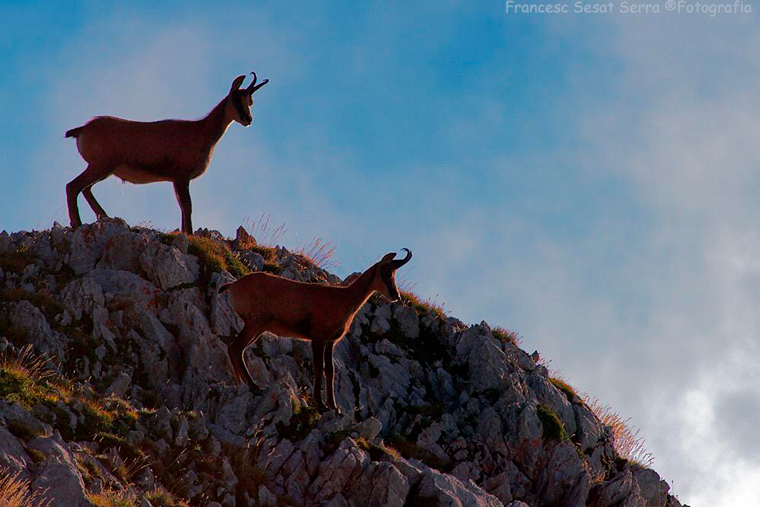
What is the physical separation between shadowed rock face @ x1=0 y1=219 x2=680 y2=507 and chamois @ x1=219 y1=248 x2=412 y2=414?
719mm

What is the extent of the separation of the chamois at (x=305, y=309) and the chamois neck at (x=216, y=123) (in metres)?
5.23

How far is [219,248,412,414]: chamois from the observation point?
16.8 metres

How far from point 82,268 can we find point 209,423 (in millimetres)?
5744

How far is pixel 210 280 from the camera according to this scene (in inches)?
783

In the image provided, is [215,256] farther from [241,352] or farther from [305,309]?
[305,309]

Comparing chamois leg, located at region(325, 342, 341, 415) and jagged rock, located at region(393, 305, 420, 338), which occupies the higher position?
jagged rock, located at region(393, 305, 420, 338)

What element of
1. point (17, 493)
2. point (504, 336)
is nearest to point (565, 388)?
point (504, 336)

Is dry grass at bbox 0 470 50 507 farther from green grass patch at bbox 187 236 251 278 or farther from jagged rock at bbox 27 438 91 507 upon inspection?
green grass patch at bbox 187 236 251 278

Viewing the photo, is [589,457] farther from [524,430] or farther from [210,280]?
[210,280]

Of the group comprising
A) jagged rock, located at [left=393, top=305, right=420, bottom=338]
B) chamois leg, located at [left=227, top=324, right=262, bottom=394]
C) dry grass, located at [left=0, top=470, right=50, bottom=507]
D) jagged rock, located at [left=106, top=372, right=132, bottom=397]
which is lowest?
dry grass, located at [left=0, top=470, right=50, bottom=507]

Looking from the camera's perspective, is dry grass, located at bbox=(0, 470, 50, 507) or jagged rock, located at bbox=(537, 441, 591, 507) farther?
jagged rock, located at bbox=(537, 441, 591, 507)

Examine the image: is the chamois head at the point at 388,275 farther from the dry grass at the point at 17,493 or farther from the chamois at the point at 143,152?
the dry grass at the point at 17,493

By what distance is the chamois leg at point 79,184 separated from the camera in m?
20.5

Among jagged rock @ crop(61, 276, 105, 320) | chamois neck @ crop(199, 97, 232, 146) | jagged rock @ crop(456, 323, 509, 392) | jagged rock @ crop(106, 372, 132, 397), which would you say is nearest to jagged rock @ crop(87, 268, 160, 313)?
jagged rock @ crop(61, 276, 105, 320)
